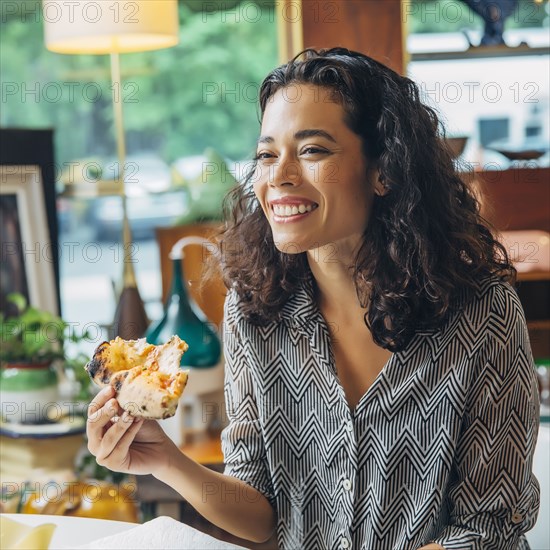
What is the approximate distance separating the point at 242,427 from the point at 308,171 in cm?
43

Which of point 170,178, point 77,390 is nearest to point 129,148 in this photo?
point 170,178

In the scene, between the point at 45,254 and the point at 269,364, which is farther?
the point at 45,254

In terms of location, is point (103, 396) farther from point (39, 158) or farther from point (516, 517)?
point (39, 158)

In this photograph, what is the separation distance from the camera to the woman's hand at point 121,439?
3.98ft

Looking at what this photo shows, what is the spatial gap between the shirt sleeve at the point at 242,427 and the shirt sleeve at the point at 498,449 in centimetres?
31

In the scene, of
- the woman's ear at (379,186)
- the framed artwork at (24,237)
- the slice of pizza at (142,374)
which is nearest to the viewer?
the slice of pizza at (142,374)

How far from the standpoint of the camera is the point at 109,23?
2.44 meters

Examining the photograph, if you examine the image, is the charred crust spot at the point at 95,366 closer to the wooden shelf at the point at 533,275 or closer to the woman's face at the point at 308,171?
the woman's face at the point at 308,171

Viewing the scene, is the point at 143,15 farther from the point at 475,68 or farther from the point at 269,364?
the point at 269,364

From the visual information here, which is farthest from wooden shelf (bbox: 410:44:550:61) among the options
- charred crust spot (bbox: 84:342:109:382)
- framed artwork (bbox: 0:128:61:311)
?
charred crust spot (bbox: 84:342:109:382)

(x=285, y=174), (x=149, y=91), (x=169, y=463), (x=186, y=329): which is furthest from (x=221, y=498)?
(x=149, y=91)

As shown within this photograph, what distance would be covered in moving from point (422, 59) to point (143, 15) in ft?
2.64

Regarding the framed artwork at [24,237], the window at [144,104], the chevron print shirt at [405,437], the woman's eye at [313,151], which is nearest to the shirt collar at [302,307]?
the chevron print shirt at [405,437]

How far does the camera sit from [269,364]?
149 centimetres
